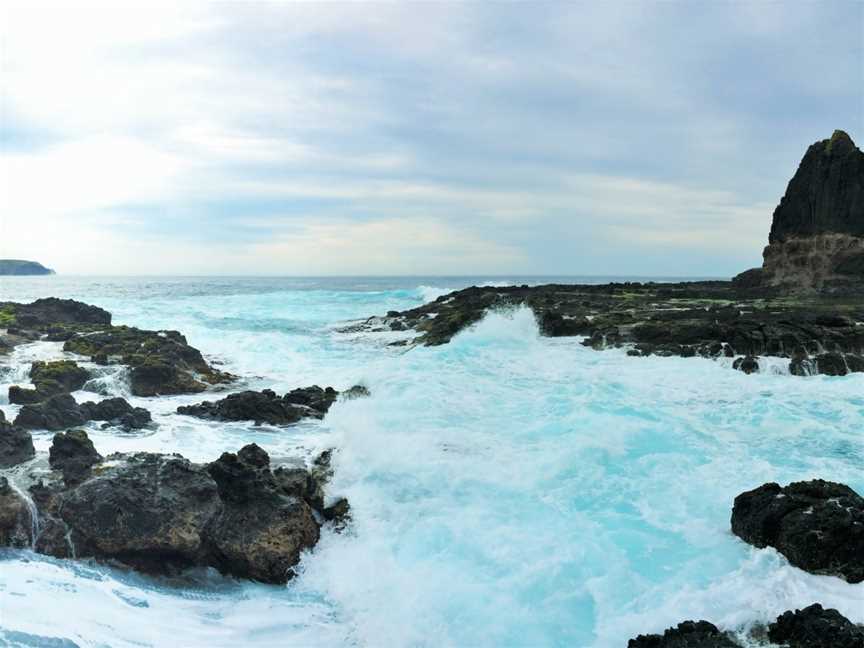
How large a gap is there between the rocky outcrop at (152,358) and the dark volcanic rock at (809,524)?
13.3 meters

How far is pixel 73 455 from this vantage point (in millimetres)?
8352

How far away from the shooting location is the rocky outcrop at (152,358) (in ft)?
51.9

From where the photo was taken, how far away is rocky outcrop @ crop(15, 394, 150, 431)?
11.0 metres

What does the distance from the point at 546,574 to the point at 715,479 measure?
3499 millimetres

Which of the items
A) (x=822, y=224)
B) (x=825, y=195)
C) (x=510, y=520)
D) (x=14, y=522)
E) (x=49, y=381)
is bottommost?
(x=510, y=520)

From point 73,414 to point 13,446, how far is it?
9.47 ft

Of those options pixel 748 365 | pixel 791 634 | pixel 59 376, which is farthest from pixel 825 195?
pixel 59 376

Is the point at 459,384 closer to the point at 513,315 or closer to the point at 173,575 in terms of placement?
the point at 173,575

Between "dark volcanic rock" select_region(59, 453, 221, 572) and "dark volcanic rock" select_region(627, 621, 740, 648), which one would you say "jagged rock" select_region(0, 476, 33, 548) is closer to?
"dark volcanic rock" select_region(59, 453, 221, 572)

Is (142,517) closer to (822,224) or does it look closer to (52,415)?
(52,415)

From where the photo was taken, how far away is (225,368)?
21172mm

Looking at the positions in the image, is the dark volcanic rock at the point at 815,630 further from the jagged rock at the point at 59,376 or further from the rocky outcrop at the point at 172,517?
the jagged rock at the point at 59,376

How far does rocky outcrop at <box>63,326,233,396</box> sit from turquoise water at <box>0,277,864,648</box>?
82 centimetres

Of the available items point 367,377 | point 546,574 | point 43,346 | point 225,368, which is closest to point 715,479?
point 546,574
